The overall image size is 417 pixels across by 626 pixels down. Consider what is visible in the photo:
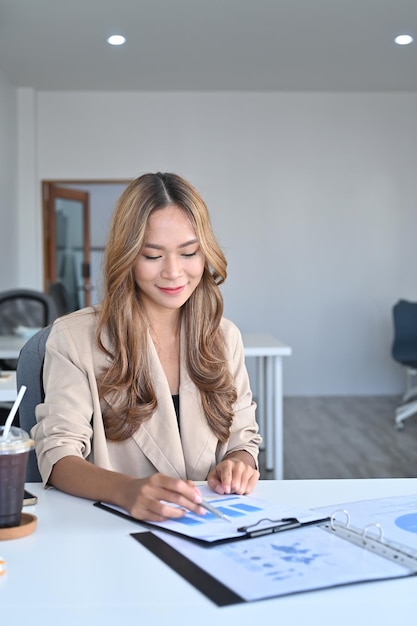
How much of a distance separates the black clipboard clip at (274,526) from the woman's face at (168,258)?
0.53 metres

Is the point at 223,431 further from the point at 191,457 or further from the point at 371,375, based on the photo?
the point at 371,375

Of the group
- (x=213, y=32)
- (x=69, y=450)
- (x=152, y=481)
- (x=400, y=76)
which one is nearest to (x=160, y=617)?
(x=152, y=481)

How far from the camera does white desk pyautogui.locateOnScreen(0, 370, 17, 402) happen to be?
264 centimetres

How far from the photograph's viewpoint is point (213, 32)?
5613mm

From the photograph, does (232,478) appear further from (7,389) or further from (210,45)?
(210,45)

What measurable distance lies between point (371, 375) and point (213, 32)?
353 centimetres

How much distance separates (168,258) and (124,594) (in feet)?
2.49

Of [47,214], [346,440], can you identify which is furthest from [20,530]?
[47,214]

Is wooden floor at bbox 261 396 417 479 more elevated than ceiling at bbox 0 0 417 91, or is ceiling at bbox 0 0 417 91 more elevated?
ceiling at bbox 0 0 417 91

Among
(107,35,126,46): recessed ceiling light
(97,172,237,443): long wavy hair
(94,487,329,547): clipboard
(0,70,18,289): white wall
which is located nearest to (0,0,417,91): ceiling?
(107,35,126,46): recessed ceiling light

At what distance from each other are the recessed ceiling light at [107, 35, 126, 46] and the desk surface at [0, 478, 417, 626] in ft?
16.6

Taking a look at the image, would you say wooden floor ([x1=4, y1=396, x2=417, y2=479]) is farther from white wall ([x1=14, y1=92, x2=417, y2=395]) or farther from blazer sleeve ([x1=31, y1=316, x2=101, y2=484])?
blazer sleeve ([x1=31, y1=316, x2=101, y2=484])

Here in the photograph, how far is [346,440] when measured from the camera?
5.52 m

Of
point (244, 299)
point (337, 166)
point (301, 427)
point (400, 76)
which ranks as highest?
point (400, 76)
